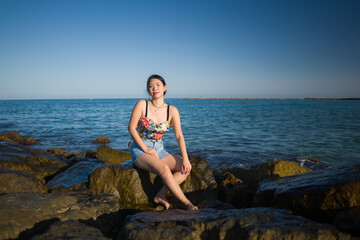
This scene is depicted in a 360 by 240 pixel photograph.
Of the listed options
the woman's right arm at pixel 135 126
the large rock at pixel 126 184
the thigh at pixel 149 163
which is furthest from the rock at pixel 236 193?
the woman's right arm at pixel 135 126

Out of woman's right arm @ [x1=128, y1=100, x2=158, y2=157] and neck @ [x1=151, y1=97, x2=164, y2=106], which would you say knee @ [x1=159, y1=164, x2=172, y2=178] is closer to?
woman's right arm @ [x1=128, y1=100, x2=158, y2=157]

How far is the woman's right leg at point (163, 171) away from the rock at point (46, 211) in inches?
34.1

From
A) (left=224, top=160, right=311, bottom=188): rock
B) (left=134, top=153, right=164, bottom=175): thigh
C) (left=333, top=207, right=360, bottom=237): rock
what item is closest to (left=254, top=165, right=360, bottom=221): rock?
(left=333, top=207, right=360, bottom=237): rock

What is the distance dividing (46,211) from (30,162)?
3.92m

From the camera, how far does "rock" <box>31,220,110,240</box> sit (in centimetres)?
198

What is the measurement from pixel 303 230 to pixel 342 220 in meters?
0.70

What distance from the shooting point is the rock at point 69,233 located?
1.98 meters

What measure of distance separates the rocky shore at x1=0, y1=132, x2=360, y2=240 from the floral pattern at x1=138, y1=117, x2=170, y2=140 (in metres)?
0.77

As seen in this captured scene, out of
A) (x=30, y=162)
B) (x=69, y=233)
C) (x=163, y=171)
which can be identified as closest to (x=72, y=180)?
(x=163, y=171)

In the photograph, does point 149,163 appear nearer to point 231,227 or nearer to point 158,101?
point 158,101

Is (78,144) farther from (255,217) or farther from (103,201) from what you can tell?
(255,217)


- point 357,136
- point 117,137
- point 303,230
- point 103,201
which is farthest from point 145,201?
point 357,136

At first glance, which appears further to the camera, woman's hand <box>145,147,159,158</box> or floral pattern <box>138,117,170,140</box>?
floral pattern <box>138,117,170,140</box>

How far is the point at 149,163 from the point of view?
3895mm
